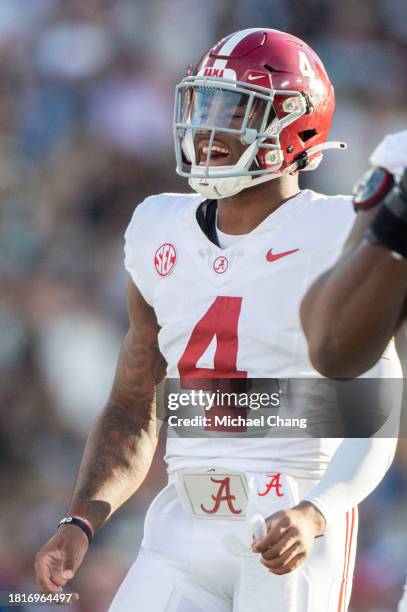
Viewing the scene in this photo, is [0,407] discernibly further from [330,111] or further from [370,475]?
[370,475]

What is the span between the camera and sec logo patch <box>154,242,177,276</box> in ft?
9.47

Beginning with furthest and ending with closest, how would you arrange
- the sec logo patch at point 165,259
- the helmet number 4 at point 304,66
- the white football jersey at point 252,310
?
1. the helmet number 4 at point 304,66
2. the sec logo patch at point 165,259
3. the white football jersey at point 252,310

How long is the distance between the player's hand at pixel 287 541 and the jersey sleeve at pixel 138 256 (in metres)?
0.82

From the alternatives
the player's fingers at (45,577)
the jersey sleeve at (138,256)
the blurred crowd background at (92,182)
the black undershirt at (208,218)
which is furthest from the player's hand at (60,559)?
the blurred crowd background at (92,182)

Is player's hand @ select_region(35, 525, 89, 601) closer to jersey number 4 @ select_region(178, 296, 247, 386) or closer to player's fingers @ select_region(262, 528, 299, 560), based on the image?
jersey number 4 @ select_region(178, 296, 247, 386)

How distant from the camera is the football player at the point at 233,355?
2.52m

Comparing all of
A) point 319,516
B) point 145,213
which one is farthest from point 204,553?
point 145,213

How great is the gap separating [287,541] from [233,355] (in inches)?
22.5

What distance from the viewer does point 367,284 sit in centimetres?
162

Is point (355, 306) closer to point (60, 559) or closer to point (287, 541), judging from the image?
point (287, 541)

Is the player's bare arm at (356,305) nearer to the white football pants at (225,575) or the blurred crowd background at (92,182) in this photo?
the white football pants at (225,575)

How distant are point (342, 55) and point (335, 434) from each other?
334cm

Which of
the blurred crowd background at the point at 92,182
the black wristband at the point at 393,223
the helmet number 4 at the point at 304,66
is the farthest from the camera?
the blurred crowd background at the point at 92,182

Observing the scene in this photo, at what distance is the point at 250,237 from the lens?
2811 millimetres
